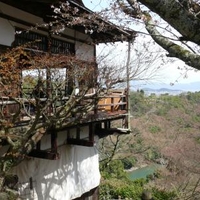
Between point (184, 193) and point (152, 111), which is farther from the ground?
point (152, 111)

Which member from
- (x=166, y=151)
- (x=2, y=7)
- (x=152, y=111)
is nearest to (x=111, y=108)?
(x=2, y=7)

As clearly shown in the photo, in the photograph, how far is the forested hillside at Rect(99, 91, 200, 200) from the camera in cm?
1647

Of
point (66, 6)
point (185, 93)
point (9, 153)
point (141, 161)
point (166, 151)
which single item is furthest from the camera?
point (185, 93)

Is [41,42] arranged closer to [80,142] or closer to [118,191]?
[80,142]

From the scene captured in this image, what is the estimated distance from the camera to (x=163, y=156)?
80.8ft

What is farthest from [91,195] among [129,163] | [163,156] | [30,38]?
[129,163]

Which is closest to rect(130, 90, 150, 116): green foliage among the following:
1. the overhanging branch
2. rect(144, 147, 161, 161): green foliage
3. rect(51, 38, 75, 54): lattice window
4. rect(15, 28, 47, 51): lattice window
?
rect(144, 147, 161, 161): green foliage

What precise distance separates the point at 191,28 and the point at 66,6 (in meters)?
4.85

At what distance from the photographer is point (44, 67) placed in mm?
5891

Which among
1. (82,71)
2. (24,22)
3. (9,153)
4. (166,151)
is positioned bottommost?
(166,151)

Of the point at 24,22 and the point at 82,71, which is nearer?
the point at 82,71

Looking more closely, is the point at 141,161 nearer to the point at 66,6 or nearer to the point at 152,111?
the point at 152,111

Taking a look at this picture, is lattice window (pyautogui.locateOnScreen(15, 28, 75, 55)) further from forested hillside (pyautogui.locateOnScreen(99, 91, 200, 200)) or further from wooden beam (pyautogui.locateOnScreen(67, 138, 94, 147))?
forested hillside (pyautogui.locateOnScreen(99, 91, 200, 200))

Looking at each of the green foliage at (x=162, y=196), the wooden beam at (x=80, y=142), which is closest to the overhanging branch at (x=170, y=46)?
the wooden beam at (x=80, y=142)
